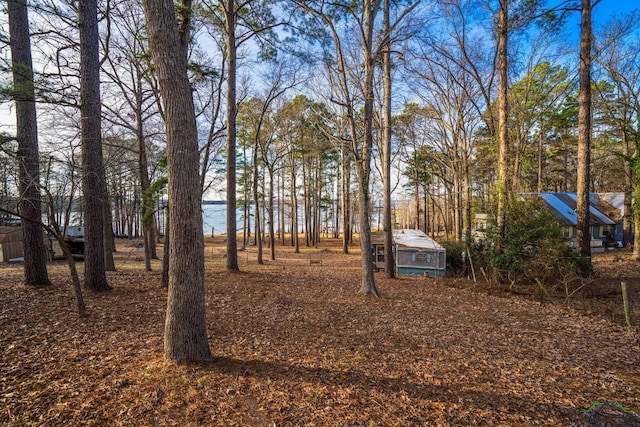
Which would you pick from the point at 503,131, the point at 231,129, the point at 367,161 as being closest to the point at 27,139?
the point at 231,129

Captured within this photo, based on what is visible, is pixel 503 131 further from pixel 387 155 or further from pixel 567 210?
pixel 567 210

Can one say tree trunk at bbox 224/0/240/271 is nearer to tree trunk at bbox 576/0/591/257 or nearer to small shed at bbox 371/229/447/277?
small shed at bbox 371/229/447/277

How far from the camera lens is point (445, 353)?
4.41m

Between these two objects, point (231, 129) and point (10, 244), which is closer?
point (231, 129)

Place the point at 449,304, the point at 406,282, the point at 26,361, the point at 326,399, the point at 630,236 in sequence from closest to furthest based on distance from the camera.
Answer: the point at 326,399
the point at 26,361
the point at 449,304
the point at 406,282
the point at 630,236

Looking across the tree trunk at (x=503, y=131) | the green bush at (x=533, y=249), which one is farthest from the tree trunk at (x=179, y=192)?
the tree trunk at (x=503, y=131)

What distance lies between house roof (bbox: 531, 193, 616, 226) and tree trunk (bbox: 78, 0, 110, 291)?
2246cm

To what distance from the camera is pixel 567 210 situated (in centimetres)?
1953

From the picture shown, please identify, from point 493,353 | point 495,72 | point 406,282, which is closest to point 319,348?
point 493,353

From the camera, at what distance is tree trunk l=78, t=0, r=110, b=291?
6.58 metres

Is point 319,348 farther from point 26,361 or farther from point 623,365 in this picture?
point 623,365

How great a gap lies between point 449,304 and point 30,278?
1050 cm

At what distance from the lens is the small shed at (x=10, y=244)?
41.0 feet

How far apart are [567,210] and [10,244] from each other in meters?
31.5
